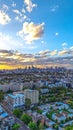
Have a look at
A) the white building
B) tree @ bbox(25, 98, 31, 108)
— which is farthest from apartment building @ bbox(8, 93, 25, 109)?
tree @ bbox(25, 98, 31, 108)

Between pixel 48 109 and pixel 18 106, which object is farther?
pixel 18 106

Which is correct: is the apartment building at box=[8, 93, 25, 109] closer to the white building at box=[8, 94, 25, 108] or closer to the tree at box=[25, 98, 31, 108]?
the white building at box=[8, 94, 25, 108]

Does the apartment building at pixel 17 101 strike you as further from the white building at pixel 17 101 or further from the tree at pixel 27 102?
the tree at pixel 27 102

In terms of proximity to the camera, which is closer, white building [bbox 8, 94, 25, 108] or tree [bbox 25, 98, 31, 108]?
tree [bbox 25, 98, 31, 108]

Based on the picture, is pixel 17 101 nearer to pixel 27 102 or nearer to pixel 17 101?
pixel 17 101

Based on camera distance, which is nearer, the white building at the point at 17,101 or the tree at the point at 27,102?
the tree at the point at 27,102

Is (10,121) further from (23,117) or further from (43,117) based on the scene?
(43,117)

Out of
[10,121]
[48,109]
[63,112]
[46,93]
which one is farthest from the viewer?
[46,93]

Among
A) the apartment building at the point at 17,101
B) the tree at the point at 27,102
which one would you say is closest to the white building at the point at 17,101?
the apartment building at the point at 17,101

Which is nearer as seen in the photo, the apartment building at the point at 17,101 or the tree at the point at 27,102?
the tree at the point at 27,102

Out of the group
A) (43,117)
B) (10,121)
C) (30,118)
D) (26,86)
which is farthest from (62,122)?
(26,86)

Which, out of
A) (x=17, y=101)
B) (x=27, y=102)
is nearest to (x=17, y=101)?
(x=17, y=101)
